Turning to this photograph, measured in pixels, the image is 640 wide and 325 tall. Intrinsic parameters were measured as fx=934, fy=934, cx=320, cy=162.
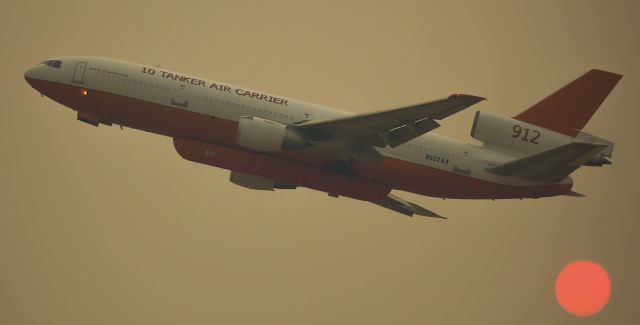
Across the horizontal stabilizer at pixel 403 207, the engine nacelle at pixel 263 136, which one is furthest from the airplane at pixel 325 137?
the horizontal stabilizer at pixel 403 207

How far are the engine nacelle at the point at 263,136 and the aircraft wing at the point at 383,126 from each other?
25.3 inches

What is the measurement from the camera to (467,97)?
35.4 metres

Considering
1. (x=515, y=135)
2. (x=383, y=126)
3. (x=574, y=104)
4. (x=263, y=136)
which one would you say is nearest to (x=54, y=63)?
(x=263, y=136)

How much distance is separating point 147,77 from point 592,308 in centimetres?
3519

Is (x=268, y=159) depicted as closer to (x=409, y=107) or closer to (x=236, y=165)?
(x=236, y=165)

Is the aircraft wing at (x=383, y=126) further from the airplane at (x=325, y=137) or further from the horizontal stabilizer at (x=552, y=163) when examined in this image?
the horizontal stabilizer at (x=552, y=163)

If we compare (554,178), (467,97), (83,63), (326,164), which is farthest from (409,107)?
(83,63)

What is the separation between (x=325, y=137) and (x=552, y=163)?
34.4 feet

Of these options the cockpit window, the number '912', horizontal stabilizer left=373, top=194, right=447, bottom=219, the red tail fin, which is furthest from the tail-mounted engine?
the cockpit window

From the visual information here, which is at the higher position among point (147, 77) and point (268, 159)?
point (147, 77)

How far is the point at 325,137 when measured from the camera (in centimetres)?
4203

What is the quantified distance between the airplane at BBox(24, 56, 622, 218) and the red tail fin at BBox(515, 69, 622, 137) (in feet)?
0.16

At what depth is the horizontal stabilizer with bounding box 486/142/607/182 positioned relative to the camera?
4112cm

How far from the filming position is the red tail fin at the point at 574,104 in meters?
45.1
